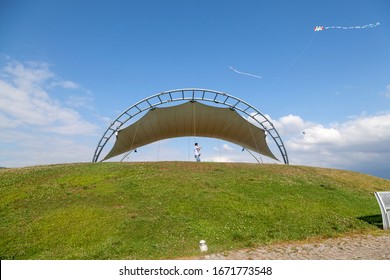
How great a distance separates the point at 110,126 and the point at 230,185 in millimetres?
21614

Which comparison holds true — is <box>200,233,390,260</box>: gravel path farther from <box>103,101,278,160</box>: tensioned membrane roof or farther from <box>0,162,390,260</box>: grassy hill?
<box>103,101,278,160</box>: tensioned membrane roof

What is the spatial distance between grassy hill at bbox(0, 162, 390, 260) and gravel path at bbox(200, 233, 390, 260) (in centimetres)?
81

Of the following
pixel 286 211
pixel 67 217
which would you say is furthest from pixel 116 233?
pixel 286 211

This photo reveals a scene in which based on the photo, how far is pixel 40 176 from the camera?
2436 centimetres

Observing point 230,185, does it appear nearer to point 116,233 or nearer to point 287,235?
point 287,235

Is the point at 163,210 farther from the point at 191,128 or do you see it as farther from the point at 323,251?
the point at 191,128

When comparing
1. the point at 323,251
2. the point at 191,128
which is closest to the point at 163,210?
the point at 323,251

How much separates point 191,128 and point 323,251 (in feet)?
104

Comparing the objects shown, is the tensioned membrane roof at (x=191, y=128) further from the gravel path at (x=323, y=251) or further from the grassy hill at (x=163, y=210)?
the gravel path at (x=323, y=251)

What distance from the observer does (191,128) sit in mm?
42562

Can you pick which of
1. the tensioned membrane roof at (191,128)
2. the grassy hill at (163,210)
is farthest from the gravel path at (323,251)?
the tensioned membrane roof at (191,128)

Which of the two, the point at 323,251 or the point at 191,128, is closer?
the point at 323,251

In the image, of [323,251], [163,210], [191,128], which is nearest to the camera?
[323,251]
